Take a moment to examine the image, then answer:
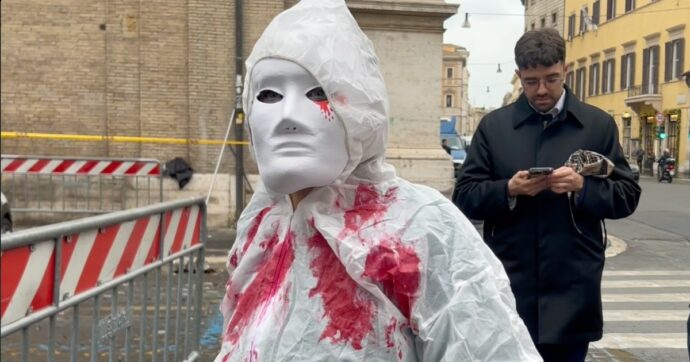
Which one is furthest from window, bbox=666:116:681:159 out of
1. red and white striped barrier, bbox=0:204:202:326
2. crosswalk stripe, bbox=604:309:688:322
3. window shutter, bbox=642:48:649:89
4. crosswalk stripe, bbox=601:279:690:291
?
red and white striped barrier, bbox=0:204:202:326

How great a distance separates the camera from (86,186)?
1207cm

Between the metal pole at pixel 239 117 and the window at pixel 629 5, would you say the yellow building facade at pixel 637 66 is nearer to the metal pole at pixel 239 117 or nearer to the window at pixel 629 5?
the window at pixel 629 5

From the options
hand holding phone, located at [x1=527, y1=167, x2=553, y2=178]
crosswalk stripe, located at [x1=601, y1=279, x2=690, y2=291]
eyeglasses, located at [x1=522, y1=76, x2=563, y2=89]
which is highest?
eyeglasses, located at [x1=522, y1=76, x2=563, y2=89]

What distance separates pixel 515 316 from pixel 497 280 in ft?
0.29

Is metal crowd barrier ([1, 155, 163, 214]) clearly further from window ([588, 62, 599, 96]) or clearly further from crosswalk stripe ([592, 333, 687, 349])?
window ([588, 62, 599, 96])

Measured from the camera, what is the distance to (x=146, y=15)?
12.4 meters

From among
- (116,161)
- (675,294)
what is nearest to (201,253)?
(675,294)

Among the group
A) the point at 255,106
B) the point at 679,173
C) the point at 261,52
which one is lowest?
the point at 679,173

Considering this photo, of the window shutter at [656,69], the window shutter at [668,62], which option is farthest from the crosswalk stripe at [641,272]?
the window shutter at [656,69]

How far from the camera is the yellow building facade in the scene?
34562 mm

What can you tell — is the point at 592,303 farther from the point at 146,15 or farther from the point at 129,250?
the point at 146,15

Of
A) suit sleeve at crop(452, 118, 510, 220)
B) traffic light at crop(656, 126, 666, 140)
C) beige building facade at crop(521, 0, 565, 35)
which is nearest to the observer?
suit sleeve at crop(452, 118, 510, 220)

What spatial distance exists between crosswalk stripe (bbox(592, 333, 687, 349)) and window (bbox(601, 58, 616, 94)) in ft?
127

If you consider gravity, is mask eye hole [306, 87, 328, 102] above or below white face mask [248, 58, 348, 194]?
above
